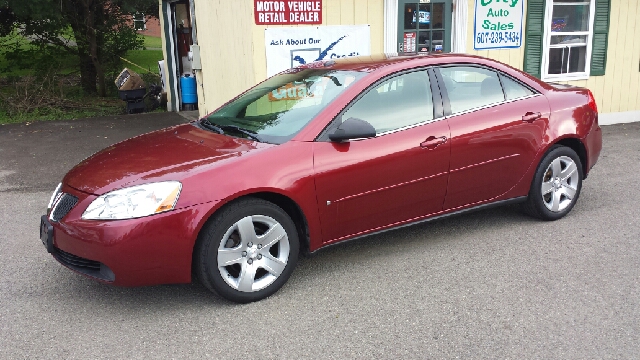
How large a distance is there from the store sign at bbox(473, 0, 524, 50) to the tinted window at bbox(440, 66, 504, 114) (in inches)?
190

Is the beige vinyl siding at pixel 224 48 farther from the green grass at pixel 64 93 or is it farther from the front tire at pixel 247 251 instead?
the front tire at pixel 247 251

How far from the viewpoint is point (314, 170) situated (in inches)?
157

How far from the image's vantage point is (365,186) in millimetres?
4203

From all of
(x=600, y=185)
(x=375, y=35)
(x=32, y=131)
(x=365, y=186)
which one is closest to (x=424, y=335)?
(x=365, y=186)

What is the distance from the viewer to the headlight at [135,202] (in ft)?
11.6

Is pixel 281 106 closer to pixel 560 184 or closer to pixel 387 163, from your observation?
pixel 387 163

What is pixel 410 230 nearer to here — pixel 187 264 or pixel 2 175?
pixel 187 264

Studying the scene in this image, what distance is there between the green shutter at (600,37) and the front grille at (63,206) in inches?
367

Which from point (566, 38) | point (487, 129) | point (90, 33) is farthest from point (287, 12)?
point (90, 33)

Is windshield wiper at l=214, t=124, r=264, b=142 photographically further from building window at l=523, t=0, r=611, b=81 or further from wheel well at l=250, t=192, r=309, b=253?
building window at l=523, t=0, r=611, b=81

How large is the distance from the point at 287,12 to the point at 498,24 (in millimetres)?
3654

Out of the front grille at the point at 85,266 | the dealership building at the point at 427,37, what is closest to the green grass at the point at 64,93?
the dealership building at the point at 427,37

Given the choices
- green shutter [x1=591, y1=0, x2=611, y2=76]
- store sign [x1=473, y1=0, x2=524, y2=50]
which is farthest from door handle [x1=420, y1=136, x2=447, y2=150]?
green shutter [x1=591, y1=0, x2=611, y2=76]

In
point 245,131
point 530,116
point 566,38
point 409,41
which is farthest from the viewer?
point 566,38
